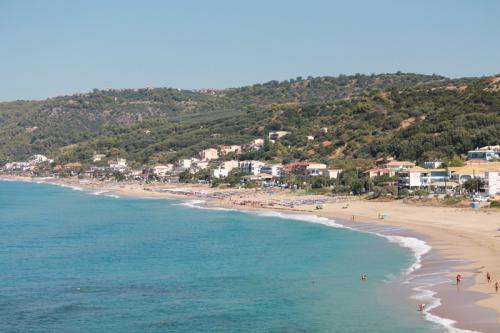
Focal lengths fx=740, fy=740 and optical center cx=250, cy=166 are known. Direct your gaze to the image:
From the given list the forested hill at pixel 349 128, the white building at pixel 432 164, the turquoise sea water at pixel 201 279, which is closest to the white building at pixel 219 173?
the forested hill at pixel 349 128

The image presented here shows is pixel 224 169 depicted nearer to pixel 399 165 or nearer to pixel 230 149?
pixel 230 149

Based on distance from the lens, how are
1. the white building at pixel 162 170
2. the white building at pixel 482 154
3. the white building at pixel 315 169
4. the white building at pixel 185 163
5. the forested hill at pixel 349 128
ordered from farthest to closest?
the white building at pixel 185 163
the white building at pixel 162 170
the white building at pixel 315 169
the forested hill at pixel 349 128
the white building at pixel 482 154

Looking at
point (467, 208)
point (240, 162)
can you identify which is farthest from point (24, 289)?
point (240, 162)

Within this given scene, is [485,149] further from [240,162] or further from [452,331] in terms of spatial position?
[452,331]

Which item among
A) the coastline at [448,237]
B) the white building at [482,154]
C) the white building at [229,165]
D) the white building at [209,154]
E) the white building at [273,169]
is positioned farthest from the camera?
the white building at [209,154]

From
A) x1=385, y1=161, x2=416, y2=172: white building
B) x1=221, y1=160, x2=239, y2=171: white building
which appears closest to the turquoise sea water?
x1=385, y1=161, x2=416, y2=172: white building

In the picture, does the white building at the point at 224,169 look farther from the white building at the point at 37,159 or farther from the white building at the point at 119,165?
the white building at the point at 37,159

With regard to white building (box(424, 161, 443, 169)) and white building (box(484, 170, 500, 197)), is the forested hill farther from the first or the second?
white building (box(484, 170, 500, 197))
